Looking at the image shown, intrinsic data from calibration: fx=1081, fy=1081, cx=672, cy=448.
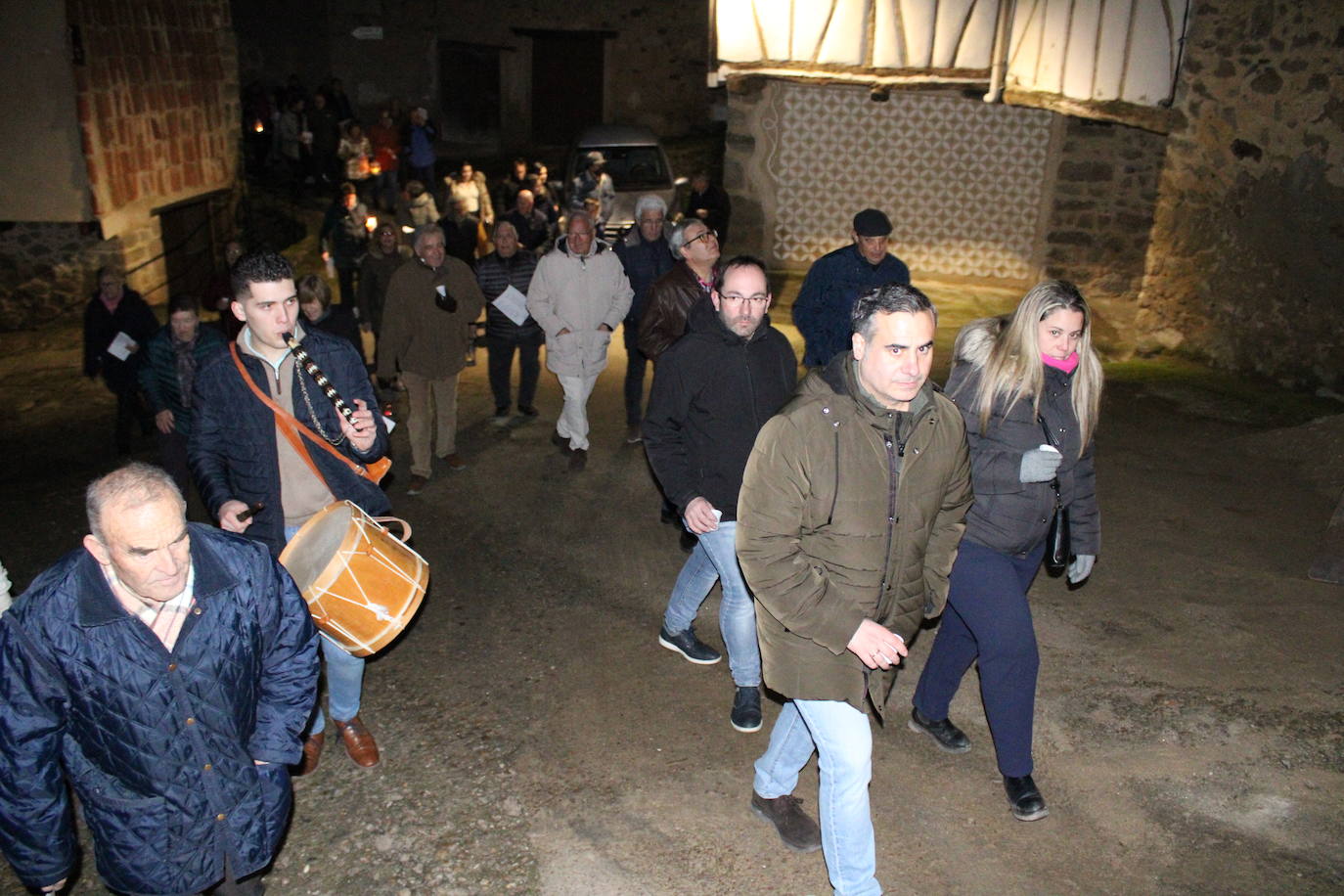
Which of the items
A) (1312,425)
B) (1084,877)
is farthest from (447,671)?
(1312,425)

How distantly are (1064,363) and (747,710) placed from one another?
78.3 inches

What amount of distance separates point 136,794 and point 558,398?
6670 mm

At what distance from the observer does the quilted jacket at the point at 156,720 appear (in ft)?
9.04

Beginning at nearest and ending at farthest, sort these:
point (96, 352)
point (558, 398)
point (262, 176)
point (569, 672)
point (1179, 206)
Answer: point (569, 672) → point (96, 352) → point (558, 398) → point (1179, 206) → point (262, 176)

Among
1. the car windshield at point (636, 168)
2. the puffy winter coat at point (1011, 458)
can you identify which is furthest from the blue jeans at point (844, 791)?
the car windshield at point (636, 168)

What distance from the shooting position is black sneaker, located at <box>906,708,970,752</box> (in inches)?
182

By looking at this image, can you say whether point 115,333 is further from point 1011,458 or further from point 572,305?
point 1011,458

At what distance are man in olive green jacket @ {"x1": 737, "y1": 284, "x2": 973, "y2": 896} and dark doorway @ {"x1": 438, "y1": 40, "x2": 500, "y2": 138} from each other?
21.6 meters

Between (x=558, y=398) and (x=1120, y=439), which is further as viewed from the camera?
(x=558, y=398)

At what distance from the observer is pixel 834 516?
11.1 feet

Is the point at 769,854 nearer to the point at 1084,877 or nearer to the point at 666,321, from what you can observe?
the point at 1084,877

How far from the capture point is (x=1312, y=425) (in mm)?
7863

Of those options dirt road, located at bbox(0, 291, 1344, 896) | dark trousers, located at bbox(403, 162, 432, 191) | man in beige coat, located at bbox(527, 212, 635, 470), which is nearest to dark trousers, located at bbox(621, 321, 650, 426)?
man in beige coat, located at bbox(527, 212, 635, 470)

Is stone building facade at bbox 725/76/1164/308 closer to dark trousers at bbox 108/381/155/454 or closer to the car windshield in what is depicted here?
the car windshield
